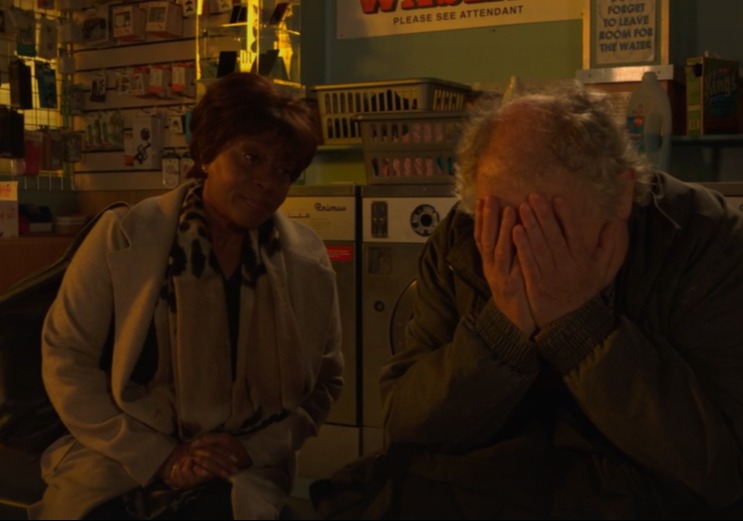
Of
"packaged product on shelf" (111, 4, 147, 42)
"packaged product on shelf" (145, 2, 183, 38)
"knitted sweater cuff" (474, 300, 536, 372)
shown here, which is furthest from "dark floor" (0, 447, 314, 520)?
"packaged product on shelf" (111, 4, 147, 42)

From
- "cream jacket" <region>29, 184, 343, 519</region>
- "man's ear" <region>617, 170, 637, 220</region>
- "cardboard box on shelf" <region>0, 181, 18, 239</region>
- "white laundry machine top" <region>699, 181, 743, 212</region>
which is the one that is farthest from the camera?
"cardboard box on shelf" <region>0, 181, 18, 239</region>

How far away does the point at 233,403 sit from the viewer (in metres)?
2.22

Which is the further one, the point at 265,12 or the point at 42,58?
the point at 42,58

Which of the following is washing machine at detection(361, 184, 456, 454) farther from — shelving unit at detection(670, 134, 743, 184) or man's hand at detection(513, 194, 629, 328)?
man's hand at detection(513, 194, 629, 328)

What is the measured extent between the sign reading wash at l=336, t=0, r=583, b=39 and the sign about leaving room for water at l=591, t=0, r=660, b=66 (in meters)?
0.40

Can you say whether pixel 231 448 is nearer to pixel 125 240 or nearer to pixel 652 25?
pixel 125 240

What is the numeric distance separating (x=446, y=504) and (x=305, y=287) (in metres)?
0.80

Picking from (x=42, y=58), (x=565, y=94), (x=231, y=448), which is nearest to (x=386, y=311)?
(x=231, y=448)

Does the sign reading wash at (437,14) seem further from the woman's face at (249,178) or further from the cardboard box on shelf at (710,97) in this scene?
the woman's face at (249,178)

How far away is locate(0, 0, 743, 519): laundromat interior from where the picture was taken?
13.4ft

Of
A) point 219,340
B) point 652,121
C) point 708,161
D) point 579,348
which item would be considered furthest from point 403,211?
point 579,348

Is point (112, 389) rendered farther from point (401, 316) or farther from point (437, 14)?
point (437, 14)

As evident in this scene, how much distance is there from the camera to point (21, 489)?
2311mm

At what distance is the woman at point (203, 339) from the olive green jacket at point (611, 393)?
430 mm
